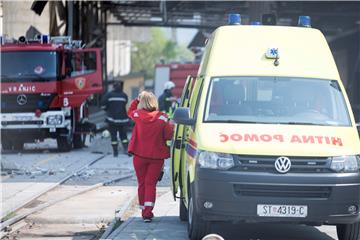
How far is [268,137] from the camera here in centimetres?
754

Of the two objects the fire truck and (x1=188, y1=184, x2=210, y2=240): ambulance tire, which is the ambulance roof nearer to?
(x1=188, y1=184, x2=210, y2=240): ambulance tire

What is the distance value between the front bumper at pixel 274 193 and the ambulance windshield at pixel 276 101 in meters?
0.78

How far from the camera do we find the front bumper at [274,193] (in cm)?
730

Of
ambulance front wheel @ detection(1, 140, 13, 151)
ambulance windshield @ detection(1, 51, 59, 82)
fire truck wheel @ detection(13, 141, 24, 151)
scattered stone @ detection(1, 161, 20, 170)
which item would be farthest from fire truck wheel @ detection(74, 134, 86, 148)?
scattered stone @ detection(1, 161, 20, 170)

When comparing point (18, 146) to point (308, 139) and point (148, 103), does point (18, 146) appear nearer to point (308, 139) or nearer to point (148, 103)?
point (148, 103)

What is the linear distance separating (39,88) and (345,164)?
13609mm

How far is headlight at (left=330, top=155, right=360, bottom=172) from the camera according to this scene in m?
7.41

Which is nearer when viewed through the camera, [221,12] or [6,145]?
[6,145]

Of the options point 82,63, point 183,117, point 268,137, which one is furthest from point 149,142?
point 82,63

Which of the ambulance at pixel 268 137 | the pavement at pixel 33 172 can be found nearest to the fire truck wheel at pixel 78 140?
the pavement at pixel 33 172

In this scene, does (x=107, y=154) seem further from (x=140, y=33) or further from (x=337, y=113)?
(x=140, y=33)

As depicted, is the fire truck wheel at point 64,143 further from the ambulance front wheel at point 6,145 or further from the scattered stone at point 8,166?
the scattered stone at point 8,166

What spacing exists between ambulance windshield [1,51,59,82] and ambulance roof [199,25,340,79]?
11733 mm

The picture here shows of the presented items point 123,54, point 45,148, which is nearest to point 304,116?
point 45,148
